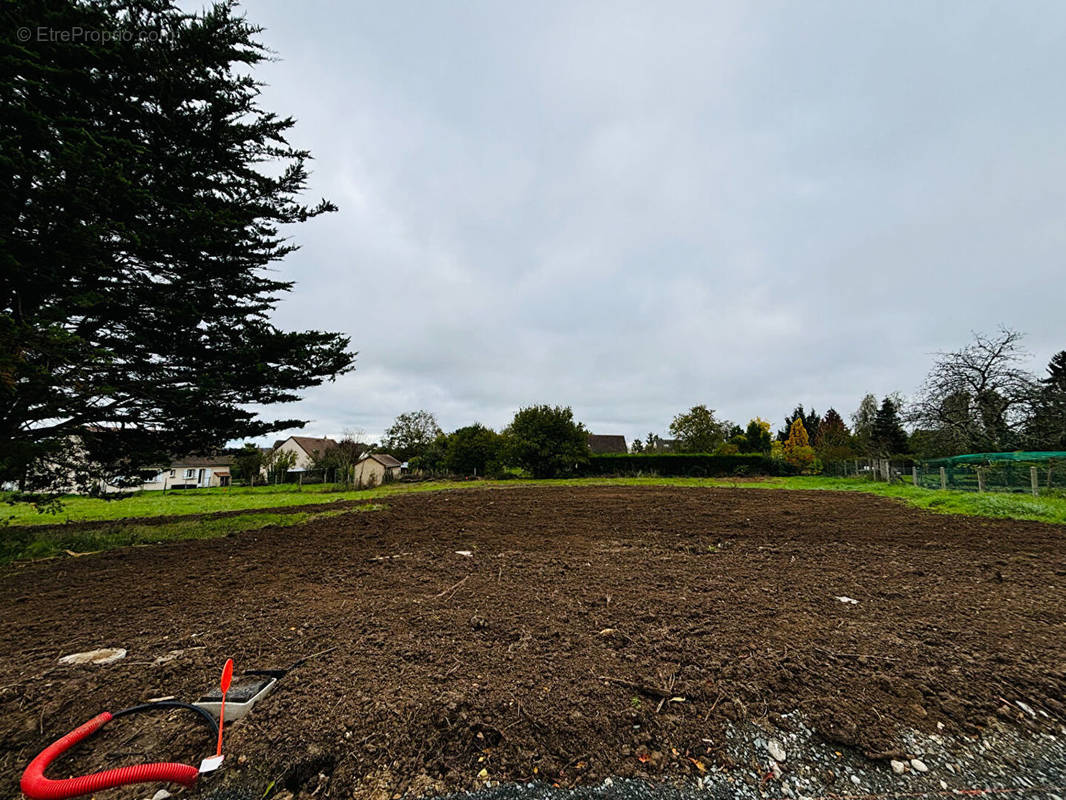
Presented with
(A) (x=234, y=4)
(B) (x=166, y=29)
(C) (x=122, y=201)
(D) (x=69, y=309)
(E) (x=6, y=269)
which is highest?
(A) (x=234, y=4)

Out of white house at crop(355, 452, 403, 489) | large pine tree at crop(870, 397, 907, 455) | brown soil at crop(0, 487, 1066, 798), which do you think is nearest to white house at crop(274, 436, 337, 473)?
white house at crop(355, 452, 403, 489)

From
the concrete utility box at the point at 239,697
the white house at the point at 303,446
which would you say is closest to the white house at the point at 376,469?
the white house at the point at 303,446

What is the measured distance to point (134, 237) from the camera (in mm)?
6133

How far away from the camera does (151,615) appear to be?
3.76m

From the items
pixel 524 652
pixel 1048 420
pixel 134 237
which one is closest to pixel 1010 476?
pixel 1048 420

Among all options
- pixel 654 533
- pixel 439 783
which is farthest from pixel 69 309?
pixel 654 533

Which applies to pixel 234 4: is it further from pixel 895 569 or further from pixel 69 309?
pixel 895 569

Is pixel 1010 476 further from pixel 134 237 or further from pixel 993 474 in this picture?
pixel 134 237

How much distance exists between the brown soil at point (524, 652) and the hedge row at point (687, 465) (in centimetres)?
2519

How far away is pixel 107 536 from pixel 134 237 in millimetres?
5881

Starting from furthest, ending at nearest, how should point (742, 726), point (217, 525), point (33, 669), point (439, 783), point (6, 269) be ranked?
point (217, 525)
point (6, 269)
point (33, 669)
point (742, 726)
point (439, 783)

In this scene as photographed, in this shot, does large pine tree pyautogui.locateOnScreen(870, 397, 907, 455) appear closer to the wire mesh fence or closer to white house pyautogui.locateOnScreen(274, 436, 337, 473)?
the wire mesh fence

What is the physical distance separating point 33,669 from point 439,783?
10.4ft

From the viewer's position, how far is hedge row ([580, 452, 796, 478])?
30.7m
